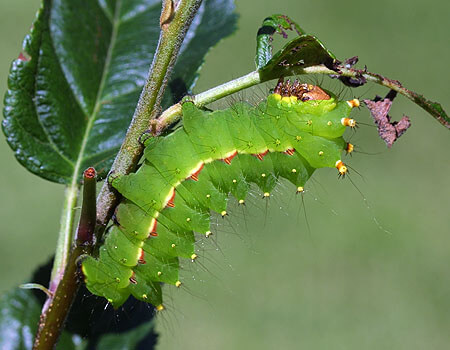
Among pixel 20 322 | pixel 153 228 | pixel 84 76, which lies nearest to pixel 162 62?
pixel 153 228

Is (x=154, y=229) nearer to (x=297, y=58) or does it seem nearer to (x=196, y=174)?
(x=196, y=174)

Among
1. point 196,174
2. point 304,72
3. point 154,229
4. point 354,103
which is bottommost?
point 154,229

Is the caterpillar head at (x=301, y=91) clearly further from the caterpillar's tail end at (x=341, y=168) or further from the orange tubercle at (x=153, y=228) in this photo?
the orange tubercle at (x=153, y=228)

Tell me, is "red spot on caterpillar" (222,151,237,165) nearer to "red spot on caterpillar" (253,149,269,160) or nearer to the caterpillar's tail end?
"red spot on caterpillar" (253,149,269,160)

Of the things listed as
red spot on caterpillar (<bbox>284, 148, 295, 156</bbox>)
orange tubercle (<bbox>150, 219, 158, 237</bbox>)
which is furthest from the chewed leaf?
orange tubercle (<bbox>150, 219, 158, 237</bbox>)

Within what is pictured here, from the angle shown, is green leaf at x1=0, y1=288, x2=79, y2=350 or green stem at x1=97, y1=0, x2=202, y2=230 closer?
green stem at x1=97, y1=0, x2=202, y2=230

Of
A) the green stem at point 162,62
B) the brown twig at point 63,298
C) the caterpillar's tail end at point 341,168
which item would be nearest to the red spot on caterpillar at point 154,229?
the brown twig at point 63,298
